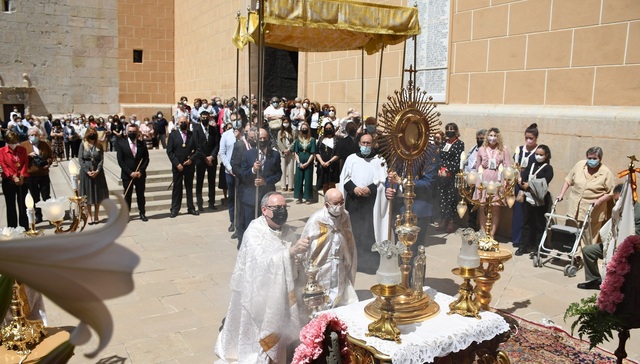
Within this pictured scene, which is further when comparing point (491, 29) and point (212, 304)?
point (491, 29)

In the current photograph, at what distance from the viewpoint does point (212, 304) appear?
643cm

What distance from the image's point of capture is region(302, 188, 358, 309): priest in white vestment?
539 cm

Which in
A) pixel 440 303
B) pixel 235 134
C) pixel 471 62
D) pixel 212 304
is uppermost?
pixel 471 62

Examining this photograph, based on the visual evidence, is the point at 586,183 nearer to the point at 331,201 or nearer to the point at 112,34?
the point at 331,201

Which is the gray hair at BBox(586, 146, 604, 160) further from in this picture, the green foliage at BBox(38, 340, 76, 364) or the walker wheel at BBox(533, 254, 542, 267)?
the green foliage at BBox(38, 340, 76, 364)

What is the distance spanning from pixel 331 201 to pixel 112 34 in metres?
23.7

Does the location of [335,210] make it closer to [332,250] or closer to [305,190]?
[332,250]

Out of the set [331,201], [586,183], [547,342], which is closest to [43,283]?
[331,201]

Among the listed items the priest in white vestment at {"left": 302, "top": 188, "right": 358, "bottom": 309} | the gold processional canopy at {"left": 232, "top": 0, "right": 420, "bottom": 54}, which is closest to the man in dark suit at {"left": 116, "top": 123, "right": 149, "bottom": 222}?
Answer: the gold processional canopy at {"left": 232, "top": 0, "right": 420, "bottom": 54}

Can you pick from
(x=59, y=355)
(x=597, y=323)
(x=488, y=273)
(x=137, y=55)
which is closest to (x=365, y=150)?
(x=488, y=273)

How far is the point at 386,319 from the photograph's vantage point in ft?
12.7

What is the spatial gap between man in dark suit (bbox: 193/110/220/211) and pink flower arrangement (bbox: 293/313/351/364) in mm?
8157

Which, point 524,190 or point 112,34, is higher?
point 112,34

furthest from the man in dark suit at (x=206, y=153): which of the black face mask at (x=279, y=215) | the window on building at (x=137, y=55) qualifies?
the window on building at (x=137, y=55)
